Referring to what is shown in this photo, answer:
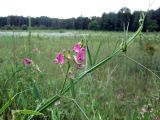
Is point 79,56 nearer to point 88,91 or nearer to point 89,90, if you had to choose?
point 89,90

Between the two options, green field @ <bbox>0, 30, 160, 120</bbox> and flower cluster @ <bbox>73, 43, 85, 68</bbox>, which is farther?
green field @ <bbox>0, 30, 160, 120</bbox>

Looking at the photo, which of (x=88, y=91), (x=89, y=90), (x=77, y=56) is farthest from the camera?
(x=88, y=91)

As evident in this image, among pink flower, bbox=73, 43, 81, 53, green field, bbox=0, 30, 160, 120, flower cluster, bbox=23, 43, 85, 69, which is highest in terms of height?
pink flower, bbox=73, 43, 81, 53

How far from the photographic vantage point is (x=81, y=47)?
0.65 metres

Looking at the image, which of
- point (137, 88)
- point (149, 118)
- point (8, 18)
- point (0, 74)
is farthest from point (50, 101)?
point (137, 88)

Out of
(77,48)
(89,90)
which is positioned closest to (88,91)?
(89,90)

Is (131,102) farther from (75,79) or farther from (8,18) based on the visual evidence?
(75,79)

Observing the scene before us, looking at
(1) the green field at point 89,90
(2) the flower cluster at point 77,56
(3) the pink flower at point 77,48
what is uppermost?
(3) the pink flower at point 77,48

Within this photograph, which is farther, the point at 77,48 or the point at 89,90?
the point at 89,90

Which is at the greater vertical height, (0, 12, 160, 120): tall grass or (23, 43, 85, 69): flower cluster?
(23, 43, 85, 69): flower cluster

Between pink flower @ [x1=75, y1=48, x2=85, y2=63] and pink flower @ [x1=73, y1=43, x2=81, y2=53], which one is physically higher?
pink flower @ [x1=73, y1=43, x2=81, y2=53]

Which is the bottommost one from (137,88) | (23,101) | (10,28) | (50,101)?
(137,88)

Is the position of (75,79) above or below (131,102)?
above

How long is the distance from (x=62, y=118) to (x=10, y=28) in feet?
1.80
